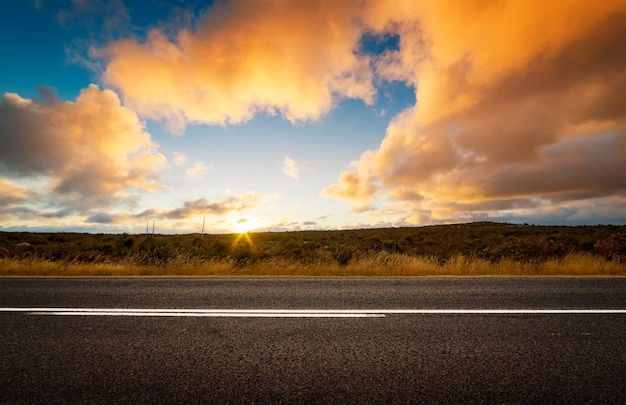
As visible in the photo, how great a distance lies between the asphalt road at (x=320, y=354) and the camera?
3137 millimetres

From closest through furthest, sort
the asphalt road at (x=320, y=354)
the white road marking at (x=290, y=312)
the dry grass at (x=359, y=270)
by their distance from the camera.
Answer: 1. the asphalt road at (x=320, y=354)
2. the white road marking at (x=290, y=312)
3. the dry grass at (x=359, y=270)

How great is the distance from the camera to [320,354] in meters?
3.97

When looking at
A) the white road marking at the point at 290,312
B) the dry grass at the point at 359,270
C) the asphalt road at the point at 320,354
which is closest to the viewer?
the asphalt road at the point at 320,354

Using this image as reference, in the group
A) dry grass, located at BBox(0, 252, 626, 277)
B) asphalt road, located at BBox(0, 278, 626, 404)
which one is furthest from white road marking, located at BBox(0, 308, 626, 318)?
dry grass, located at BBox(0, 252, 626, 277)

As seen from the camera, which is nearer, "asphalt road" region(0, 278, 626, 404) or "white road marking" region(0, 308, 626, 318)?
"asphalt road" region(0, 278, 626, 404)

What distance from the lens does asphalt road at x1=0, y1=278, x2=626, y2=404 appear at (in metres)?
3.14

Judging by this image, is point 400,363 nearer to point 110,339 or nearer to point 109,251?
point 110,339

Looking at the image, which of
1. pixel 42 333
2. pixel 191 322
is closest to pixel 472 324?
pixel 191 322

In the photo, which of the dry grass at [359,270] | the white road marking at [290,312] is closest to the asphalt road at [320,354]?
the white road marking at [290,312]

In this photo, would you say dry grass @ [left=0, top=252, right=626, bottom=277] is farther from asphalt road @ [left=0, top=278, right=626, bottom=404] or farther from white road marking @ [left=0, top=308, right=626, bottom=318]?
white road marking @ [left=0, top=308, right=626, bottom=318]

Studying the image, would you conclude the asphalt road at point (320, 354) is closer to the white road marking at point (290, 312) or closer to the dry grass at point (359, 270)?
the white road marking at point (290, 312)

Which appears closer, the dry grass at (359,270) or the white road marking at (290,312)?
the white road marking at (290,312)

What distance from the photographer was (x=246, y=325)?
5.12 m

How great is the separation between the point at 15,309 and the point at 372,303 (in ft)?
22.2
